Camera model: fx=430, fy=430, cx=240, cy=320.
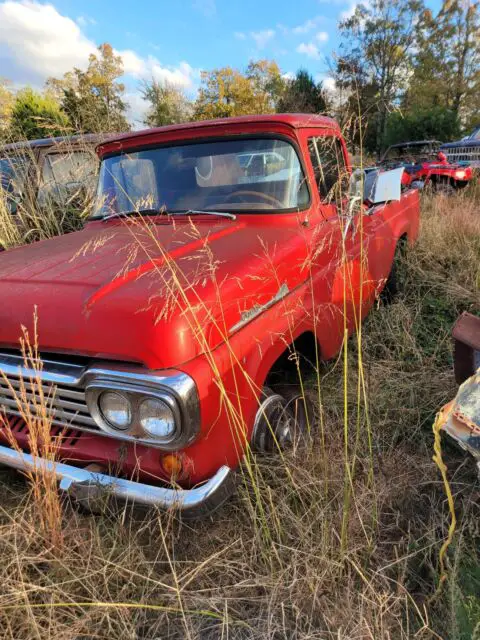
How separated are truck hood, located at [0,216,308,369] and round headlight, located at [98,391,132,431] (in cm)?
15

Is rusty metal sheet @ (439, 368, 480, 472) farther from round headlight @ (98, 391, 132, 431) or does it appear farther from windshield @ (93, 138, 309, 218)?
windshield @ (93, 138, 309, 218)

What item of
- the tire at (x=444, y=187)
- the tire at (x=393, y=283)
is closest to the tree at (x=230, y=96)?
the tire at (x=444, y=187)

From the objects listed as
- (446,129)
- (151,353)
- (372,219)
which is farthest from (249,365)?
(446,129)

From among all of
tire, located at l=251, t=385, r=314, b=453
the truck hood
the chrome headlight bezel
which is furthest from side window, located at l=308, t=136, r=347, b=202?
the chrome headlight bezel

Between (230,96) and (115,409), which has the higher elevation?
(230,96)

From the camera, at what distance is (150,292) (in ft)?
5.43

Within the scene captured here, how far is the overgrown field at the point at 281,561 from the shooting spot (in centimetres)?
156

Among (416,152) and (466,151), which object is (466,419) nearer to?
(466,151)

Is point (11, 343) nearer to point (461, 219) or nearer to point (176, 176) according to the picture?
point (176, 176)

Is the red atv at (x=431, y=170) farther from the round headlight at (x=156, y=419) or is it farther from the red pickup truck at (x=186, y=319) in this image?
the round headlight at (x=156, y=419)

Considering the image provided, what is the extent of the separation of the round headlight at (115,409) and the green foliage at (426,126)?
22.9 meters

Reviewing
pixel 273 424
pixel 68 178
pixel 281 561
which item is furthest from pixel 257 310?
pixel 68 178

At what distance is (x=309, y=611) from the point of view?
5.24 ft

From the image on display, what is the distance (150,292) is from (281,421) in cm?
102
